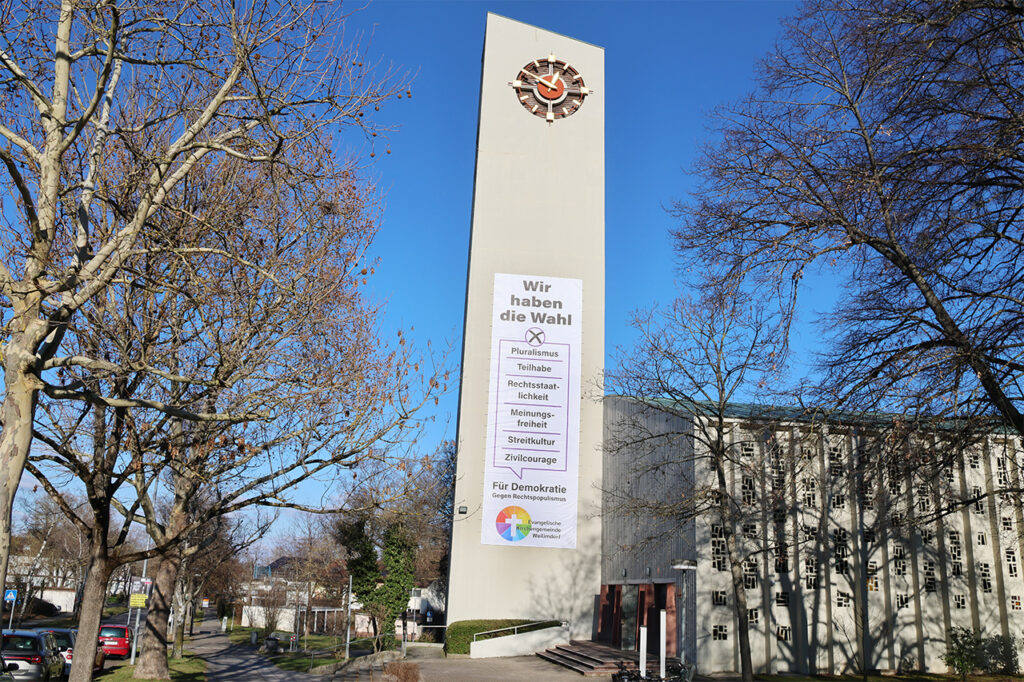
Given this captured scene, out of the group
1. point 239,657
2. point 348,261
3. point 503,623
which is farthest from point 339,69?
point 239,657

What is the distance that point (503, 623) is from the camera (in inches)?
1166

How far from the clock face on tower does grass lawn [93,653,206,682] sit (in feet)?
83.4

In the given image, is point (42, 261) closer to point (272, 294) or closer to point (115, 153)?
point (272, 294)

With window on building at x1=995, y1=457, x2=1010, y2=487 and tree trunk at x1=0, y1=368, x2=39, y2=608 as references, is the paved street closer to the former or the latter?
window on building at x1=995, y1=457, x2=1010, y2=487

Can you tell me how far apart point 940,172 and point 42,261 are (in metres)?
9.96

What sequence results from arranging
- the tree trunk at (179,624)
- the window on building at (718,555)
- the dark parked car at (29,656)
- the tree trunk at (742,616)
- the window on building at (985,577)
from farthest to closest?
the tree trunk at (179,624), the window on building at (985,577), the window on building at (718,555), the tree trunk at (742,616), the dark parked car at (29,656)

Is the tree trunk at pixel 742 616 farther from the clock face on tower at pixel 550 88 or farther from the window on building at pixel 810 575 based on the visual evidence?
the clock face on tower at pixel 550 88

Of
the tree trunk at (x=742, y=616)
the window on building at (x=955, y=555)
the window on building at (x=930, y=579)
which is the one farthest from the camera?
the window on building at (x=955, y=555)

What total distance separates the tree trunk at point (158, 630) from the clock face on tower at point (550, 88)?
24.0 m

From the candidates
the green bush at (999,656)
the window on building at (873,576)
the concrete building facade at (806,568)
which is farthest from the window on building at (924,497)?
the green bush at (999,656)

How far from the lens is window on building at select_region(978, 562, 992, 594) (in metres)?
28.7

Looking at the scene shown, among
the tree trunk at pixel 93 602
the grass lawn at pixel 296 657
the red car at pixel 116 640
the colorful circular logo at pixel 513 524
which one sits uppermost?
the colorful circular logo at pixel 513 524

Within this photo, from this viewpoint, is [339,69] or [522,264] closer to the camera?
[339,69]

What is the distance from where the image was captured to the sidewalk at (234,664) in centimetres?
2636
